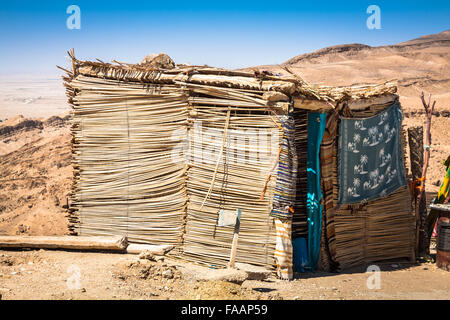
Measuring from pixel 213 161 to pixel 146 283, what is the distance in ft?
5.97

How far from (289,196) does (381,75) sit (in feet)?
105

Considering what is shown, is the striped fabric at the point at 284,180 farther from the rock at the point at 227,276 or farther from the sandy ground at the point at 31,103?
the sandy ground at the point at 31,103

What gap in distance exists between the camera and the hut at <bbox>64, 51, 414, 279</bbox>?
19.2 feet

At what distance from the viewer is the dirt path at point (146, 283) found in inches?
178

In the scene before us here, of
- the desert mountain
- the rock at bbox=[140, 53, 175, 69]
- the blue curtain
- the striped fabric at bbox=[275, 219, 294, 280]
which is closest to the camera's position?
the striped fabric at bbox=[275, 219, 294, 280]

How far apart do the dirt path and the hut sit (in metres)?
0.47

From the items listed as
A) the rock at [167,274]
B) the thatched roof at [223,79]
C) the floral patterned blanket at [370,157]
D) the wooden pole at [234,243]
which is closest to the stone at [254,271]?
the wooden pole at [234,243]

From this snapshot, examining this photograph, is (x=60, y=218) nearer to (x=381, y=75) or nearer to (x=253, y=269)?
(x=253, y=269)

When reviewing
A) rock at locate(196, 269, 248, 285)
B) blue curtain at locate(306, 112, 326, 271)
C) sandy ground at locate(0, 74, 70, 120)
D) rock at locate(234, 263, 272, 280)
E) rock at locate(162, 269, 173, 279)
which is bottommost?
rock at locate(234, 263, 272, 280)

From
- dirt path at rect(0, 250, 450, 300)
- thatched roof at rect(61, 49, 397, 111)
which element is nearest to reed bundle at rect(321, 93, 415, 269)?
thatched roof at rect(61, 49, 397, 111)

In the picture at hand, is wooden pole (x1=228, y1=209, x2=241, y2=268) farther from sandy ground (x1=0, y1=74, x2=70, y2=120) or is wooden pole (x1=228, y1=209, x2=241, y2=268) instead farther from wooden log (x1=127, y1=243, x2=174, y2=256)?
sandy ground (x1=0, y1=74, x2=70, y2=120)

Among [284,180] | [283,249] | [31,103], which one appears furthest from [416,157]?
[31,103]

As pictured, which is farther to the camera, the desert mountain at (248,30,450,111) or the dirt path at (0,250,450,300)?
the desert mountain at (248,30,450,111)

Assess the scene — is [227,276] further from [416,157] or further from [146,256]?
[416,157]
